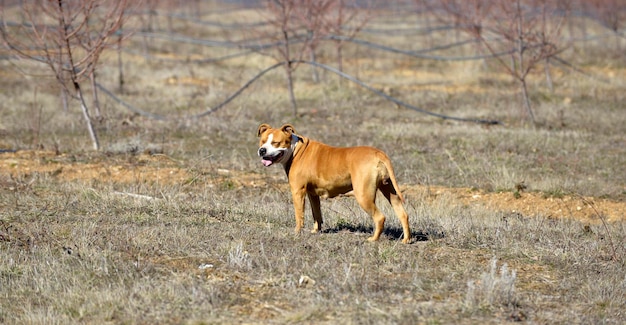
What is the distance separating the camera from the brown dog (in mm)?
6984

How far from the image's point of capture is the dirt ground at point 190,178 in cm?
1067

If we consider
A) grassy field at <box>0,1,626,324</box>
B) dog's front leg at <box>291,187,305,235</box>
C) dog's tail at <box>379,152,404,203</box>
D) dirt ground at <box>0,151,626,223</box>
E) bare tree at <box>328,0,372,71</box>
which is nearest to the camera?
grassy field at <box>0,1,626,324</box>

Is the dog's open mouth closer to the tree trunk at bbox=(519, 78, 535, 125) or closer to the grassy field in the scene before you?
the grassy field

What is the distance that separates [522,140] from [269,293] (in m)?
11.2

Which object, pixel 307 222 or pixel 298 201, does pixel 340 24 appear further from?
pixel 298 201

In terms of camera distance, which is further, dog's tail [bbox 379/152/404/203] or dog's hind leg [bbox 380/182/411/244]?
dog's hind leg [bbox 380/182/411/244]

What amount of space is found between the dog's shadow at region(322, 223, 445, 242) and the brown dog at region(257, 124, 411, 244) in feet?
1.12

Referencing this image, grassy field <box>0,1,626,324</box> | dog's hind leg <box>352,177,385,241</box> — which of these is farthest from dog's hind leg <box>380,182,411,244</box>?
dog's hind leg <box>352,177,385,241</box>

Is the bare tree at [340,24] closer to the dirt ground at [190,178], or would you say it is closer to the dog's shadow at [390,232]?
the dirt ground at [190,178]

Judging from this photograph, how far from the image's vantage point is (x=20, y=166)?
12.2 metres

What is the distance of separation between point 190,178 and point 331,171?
476 cm

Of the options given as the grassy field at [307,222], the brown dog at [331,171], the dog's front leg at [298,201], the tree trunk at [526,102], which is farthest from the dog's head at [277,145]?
the tree trunk at [526,102]

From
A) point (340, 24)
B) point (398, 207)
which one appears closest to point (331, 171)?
point (398, 207)

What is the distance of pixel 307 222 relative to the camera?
30.1 feet
